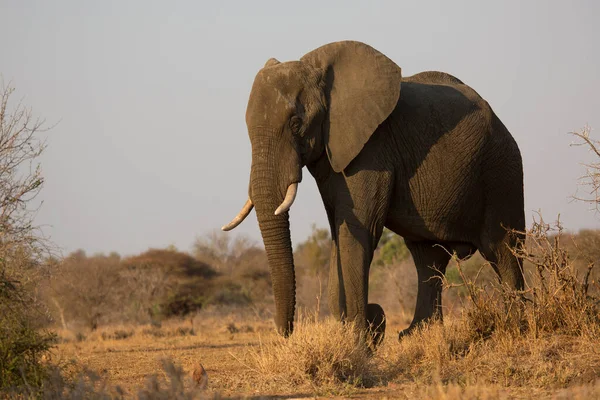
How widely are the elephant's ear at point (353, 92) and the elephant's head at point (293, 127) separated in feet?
0.03

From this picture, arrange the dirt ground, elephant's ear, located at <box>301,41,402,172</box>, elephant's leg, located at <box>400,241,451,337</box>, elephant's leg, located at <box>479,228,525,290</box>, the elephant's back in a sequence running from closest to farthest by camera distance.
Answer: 1. the dirt ground
2. elephant's ear, located at <box>301,41,402,172</box>
3. elephant's leg, located at <box>479,228,525,290</box>
4. elephant's leg, located at <box>400,241,451,337</box>
5. the elephant's back

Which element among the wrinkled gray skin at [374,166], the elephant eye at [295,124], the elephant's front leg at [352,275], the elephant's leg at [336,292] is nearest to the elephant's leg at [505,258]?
the wrinkled gray skin at [374,166]

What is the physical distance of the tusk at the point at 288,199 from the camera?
888cm

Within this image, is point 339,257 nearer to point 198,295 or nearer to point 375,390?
point 375,390

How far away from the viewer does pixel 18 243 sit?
12898 millimetres

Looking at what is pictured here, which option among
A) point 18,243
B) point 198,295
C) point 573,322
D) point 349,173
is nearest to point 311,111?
point 349,173

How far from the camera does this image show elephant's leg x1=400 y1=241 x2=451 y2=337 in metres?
10.6

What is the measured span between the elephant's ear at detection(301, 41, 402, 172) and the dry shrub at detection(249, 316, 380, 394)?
74.6 inches

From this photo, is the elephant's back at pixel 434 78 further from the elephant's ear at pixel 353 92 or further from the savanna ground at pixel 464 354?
the savanna ground at pixel 464 354

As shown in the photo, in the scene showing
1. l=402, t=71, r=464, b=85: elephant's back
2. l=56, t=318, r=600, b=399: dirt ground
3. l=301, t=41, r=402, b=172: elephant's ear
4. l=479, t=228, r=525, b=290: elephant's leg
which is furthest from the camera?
l=402, t=71, r=464, b=85: elephant's back

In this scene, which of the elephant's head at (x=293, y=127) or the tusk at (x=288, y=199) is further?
the elephant's head at (x=293, y=127)

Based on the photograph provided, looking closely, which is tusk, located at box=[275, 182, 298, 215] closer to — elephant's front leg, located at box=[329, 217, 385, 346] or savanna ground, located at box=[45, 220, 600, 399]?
elephant's front leg, located at box=[329, 217, 385, 346]

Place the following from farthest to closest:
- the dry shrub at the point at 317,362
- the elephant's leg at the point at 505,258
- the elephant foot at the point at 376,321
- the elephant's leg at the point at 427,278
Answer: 1. the elephant's leg at the point at 427,278
2. the elephant's leg at the point at 505,258
3. the elephant foot at the point at 376,321
4. the dry shrub at the point at 317,362

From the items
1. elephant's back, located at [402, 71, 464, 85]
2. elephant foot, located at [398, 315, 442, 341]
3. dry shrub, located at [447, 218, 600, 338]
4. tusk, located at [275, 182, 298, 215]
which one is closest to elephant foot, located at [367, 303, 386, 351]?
elephant foot, located at [398, 315, 442, 341]
